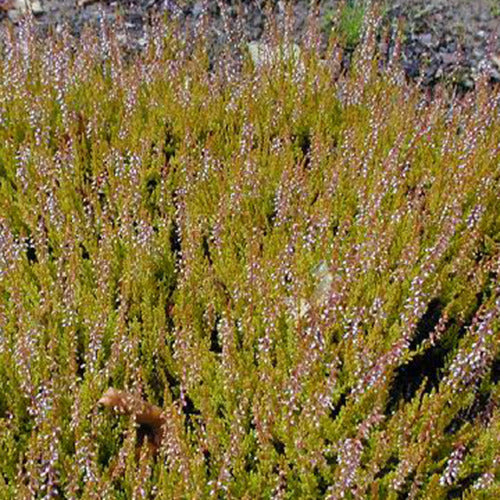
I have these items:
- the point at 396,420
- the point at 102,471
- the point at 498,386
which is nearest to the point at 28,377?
the point at 102,471

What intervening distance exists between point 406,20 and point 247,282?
3022mm

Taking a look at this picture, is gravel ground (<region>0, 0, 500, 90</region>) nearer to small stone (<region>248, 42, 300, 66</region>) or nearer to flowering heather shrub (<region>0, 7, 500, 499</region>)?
small stone (<region>248, 42, 300, 66</region>)

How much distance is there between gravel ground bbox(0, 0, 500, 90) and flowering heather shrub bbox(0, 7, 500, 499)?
0.74 meters

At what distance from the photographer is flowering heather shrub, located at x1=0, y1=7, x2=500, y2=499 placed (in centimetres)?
247

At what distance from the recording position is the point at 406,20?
16.8ft

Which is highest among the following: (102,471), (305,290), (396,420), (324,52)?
(324,52)

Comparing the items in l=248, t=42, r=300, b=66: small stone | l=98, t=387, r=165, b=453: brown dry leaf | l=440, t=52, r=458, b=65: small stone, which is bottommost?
l=98, t=387, r=165, b=453: brown dry leaf

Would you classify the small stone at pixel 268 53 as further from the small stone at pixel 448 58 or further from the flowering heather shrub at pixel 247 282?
the small stone at pixel 448 58

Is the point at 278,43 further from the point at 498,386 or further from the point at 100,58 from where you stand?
the point at 498,386

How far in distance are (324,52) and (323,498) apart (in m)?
3.22

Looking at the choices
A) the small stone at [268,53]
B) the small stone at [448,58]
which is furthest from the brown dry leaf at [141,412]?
the small stone at [448,58]

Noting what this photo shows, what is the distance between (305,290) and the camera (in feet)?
9.39

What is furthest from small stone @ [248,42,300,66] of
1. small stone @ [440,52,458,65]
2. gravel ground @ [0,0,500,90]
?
small stone @ [440,52,458,65]

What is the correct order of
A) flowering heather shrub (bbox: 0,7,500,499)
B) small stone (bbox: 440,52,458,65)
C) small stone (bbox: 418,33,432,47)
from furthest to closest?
small stone (bbox: 418,33,432,47) → small stone (bbox: 440,52,458,65) → flowering heather shrub (bbox: 0,7,500,499)
